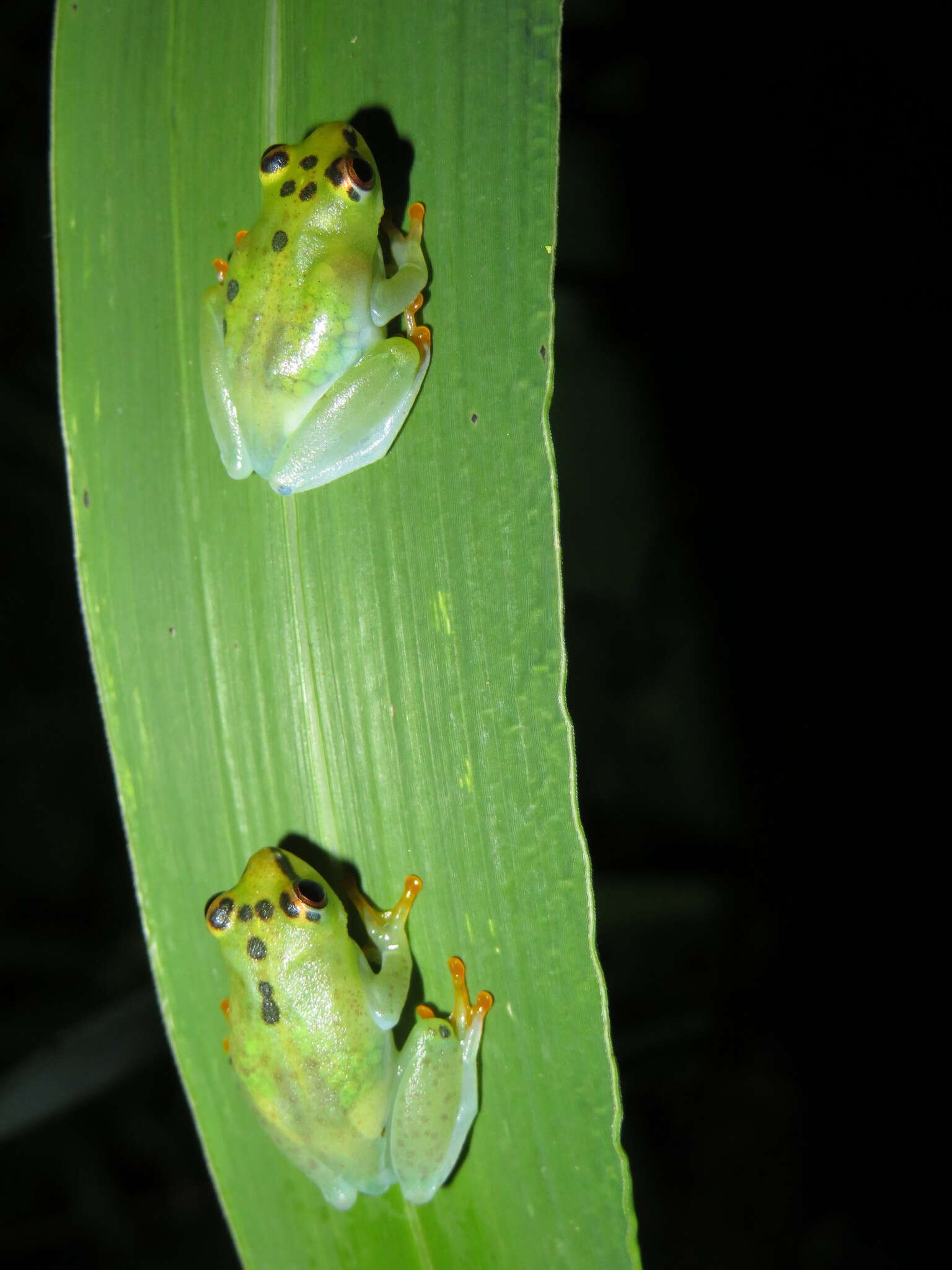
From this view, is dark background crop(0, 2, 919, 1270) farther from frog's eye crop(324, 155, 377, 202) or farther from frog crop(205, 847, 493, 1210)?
frog's eye crop(324, 155, 377, 202)

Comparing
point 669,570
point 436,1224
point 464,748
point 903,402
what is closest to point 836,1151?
point 669,570

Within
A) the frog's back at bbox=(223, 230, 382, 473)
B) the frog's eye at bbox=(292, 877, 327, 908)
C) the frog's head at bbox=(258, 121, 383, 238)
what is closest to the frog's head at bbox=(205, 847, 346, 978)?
the frog's eye at bbox=(292, 877, 327, 908)

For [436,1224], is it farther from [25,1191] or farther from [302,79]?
[25,1191]

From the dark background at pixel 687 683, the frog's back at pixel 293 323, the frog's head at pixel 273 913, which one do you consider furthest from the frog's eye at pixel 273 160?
the dark background at pixel 687 683

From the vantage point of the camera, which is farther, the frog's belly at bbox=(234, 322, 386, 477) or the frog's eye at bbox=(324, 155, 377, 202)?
the frog's belly at bbox=(234, 322, 386, 477)

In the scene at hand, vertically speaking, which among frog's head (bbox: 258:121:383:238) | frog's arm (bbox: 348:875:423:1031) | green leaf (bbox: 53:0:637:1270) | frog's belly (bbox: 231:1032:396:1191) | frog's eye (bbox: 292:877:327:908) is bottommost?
frog's belly (bbox: 231:1032:396:1191)

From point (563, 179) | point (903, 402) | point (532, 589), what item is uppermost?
point (563, 179)
